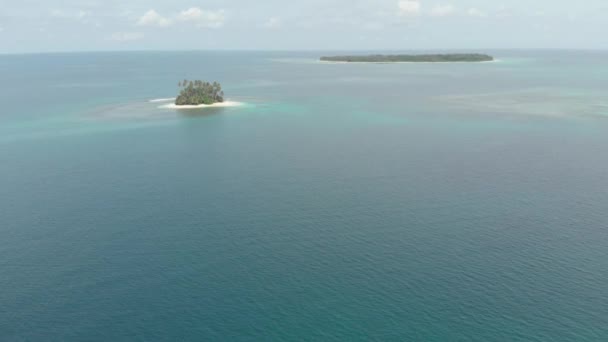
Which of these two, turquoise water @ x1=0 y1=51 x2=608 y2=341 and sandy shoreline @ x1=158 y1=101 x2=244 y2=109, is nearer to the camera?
turquoise water @ x1=0 y1=51 x2=608 y2=341

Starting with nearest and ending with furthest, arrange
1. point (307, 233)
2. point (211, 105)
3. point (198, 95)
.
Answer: point (307, 233), point (198, 95), point (211, 105)

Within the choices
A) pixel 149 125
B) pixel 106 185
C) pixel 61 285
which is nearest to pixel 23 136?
pixel 149 125

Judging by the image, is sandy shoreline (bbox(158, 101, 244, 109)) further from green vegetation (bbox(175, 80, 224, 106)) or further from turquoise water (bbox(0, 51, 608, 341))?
turquoise water (bbox(0, 51, 608, 341))

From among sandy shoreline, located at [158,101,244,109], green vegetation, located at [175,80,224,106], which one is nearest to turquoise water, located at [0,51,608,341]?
sandy shoreline, located at [158,101,244,109]

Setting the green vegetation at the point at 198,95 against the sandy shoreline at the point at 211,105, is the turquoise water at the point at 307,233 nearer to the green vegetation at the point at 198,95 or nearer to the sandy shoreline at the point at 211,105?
the sandy shoreline at the point at 211,105

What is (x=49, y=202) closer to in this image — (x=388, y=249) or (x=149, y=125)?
(x=388, y=249)

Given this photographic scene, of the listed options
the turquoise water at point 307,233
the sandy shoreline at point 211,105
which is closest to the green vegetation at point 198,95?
the sandy shoreline at point 211,105

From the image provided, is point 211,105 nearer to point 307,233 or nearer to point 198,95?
point 198,95

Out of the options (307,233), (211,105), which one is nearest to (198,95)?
(211,105)
